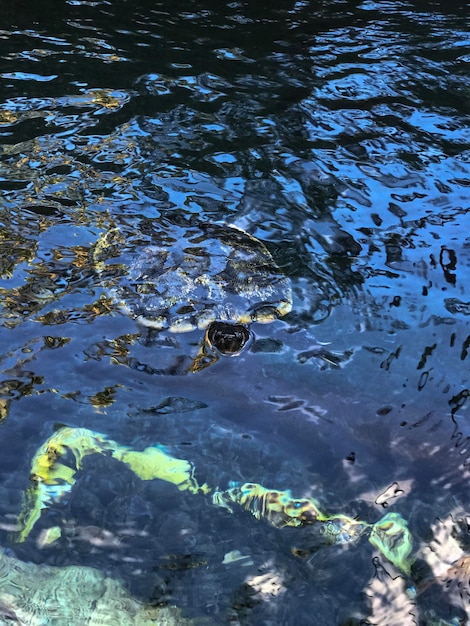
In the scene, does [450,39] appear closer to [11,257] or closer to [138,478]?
[11,257]

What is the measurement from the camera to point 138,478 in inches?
130

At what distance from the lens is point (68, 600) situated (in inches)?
109

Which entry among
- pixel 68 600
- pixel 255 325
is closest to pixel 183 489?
pixel 68 600

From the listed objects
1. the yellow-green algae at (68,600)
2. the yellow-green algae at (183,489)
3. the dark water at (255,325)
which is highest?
the dark water at (255,325)

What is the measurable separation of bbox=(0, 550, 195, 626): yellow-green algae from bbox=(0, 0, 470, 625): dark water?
0.22 ft

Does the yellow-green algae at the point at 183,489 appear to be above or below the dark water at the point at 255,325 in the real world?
below

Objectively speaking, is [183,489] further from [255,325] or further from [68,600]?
[255,325]

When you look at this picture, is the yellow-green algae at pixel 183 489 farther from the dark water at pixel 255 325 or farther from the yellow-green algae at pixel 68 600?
the yellow-green algae at pixel 68 600

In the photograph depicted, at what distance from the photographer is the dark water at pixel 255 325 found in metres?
3.00

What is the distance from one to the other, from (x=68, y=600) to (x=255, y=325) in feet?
6.94

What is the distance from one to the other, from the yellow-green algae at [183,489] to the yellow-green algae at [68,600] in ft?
0.72

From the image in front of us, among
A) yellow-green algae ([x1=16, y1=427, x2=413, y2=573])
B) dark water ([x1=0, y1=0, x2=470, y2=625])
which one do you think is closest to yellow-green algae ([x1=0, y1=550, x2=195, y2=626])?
dark water ([x1=0, y1=0, x2=470, y2=625])

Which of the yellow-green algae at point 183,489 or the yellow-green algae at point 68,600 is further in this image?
the yellow-green algae at point 183,489

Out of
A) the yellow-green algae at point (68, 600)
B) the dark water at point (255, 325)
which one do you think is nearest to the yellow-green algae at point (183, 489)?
the dark water at point (255, 325)
